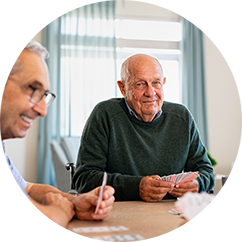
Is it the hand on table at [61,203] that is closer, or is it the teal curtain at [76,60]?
the hand on table at [61,203]

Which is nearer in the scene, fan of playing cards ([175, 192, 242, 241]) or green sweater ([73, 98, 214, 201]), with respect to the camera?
fan of playing cards ([175, 192, 242, 241])

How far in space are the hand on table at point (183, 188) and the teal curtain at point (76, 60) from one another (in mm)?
3344

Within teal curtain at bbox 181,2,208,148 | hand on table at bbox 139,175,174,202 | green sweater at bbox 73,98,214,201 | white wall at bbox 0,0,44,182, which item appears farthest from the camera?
teal curtain at bbox 181,2,208,148

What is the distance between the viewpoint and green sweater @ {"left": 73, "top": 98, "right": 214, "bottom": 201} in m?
1.64

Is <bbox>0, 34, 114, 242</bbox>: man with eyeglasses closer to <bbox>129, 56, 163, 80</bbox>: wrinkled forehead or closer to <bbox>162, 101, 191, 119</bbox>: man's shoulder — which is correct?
<bbox>129, 56, 163, 80</bbox>: wrinkled forehead

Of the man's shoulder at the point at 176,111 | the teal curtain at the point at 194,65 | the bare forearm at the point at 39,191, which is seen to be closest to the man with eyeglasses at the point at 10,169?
the bare forearm at the point at 39,191

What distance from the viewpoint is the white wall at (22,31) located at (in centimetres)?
457

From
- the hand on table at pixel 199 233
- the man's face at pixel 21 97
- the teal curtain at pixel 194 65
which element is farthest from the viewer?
the teal curtain at pixel 194 65

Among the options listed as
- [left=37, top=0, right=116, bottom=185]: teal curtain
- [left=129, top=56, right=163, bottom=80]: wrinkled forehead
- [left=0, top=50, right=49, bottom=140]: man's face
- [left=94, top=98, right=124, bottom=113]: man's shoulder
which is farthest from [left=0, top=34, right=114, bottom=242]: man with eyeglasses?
[left=37, top=0, right=116, bottom=185]: teal curtain

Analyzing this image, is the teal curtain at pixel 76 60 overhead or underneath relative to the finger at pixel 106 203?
overhead

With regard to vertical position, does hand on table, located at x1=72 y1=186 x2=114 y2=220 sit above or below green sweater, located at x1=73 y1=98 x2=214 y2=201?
below

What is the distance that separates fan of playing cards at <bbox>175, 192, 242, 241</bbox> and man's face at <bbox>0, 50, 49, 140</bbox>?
1.65 ft

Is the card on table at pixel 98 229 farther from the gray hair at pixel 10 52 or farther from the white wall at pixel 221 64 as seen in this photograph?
A: the white wall at pixel 221 64

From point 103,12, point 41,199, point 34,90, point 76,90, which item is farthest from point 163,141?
point 103,12
